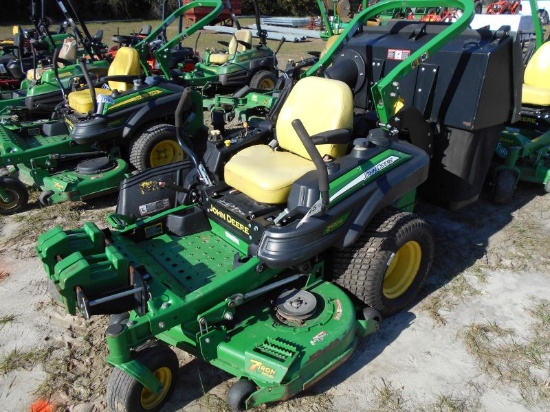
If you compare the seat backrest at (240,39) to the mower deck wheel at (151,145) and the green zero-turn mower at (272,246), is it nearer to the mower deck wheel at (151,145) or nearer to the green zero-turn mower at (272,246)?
the mower deck wheel at (151,145)

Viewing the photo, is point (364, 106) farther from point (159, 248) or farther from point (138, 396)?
point (138, 396)

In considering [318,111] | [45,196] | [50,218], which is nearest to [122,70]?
[45,196]

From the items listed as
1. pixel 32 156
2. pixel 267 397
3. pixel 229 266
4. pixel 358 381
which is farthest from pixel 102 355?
pixel 32 156

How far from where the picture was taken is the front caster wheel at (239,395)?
7.90 ft

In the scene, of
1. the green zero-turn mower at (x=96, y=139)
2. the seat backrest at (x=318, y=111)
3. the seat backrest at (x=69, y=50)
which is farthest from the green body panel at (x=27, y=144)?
the seat backrest at (x=318, y=111)

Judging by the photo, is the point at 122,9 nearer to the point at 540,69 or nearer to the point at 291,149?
the point at 540,69

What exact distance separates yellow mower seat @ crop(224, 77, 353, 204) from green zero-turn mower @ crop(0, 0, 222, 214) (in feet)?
6.65

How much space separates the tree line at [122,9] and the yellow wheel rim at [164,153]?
18.2 metres

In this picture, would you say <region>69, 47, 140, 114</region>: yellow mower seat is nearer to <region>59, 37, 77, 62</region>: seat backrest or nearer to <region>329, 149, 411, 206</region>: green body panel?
<region>59, 37, 77, 62</region>: seat backrest

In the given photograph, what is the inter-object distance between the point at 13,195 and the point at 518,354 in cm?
444

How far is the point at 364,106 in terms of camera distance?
4.54m

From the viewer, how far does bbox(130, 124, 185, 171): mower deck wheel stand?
522 cm

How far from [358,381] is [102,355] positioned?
1.49 meters

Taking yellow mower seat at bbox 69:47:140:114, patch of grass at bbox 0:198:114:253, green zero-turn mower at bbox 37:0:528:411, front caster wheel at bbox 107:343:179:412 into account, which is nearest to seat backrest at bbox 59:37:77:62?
yellow mower seat at bbox 69:47:140:114
